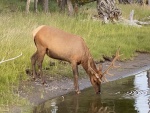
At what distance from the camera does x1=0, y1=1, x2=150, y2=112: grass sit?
10.5 metres

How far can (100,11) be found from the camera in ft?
72.5

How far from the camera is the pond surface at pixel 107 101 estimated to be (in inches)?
370

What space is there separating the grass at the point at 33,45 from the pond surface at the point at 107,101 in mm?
710

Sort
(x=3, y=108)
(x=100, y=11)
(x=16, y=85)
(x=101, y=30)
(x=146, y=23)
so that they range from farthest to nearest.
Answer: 1. (x=146, y=23)
2. (x=100, y=11)
3. (x=101, y=30)
4. (x=16, y=85)
5. (x=3, y=108)

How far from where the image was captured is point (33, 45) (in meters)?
13.2

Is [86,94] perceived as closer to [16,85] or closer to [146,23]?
[16,85]

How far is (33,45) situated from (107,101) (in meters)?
3.61

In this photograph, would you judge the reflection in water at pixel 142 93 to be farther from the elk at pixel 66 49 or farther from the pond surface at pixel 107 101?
the elk at pixel 66 49

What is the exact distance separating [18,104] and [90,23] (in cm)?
985

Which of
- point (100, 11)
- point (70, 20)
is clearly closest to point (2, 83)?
point (70, 20)

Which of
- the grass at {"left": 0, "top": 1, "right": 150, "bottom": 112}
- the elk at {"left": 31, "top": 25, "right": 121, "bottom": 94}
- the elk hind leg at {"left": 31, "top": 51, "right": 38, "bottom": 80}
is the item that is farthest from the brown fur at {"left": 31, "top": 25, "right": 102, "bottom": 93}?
the grass at {"left": 0, "top": 1, "right": 150, "bottom": 112}

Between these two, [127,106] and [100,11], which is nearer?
[127,106]

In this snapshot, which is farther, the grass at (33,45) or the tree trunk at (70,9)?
the tree trunk at (70,9)

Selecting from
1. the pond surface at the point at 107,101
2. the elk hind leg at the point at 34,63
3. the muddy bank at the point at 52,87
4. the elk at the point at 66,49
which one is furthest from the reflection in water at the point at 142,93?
the elk hind leg at the point at 34,63
